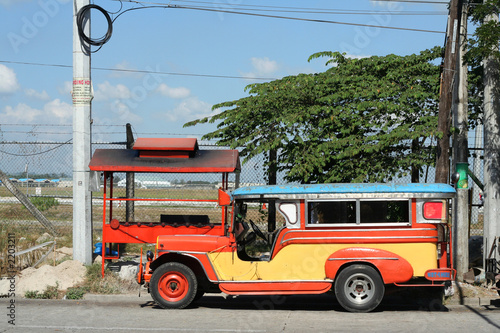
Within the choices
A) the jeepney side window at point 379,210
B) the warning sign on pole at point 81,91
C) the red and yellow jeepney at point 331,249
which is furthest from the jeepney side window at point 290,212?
the warning sign on pole at point 81,91

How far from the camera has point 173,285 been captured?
407 inches

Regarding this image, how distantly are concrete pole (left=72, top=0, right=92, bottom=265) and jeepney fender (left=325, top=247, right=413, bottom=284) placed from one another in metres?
5.64

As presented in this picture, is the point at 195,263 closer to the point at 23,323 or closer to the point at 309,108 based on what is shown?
the point at 23,323

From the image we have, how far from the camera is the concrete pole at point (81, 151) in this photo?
12562 millimetres

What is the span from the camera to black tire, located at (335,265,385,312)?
9781 millimetres

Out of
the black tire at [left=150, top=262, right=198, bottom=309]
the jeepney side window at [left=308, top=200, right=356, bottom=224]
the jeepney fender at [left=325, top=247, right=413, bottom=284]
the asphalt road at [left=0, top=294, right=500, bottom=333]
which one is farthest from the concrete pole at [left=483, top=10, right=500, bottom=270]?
the black tire at [left=150, top=262, right=198, bottom=309]

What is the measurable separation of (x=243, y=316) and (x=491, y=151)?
20.5ft

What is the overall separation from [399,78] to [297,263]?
7.18 m

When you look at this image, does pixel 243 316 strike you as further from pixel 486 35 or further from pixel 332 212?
pixel 486 35

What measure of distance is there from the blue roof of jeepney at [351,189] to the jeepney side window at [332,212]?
24cm

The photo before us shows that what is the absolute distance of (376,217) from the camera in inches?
393

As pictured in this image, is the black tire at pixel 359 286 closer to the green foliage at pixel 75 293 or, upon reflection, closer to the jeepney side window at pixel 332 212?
the jeepney side window at pixel 332 212

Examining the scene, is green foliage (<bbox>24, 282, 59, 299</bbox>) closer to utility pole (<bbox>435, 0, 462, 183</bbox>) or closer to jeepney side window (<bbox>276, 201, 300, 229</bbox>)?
jeepney side window (<bbox>276, 201, 300, 229</bbox>)

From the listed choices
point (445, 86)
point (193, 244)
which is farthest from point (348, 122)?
point (193, 244)
